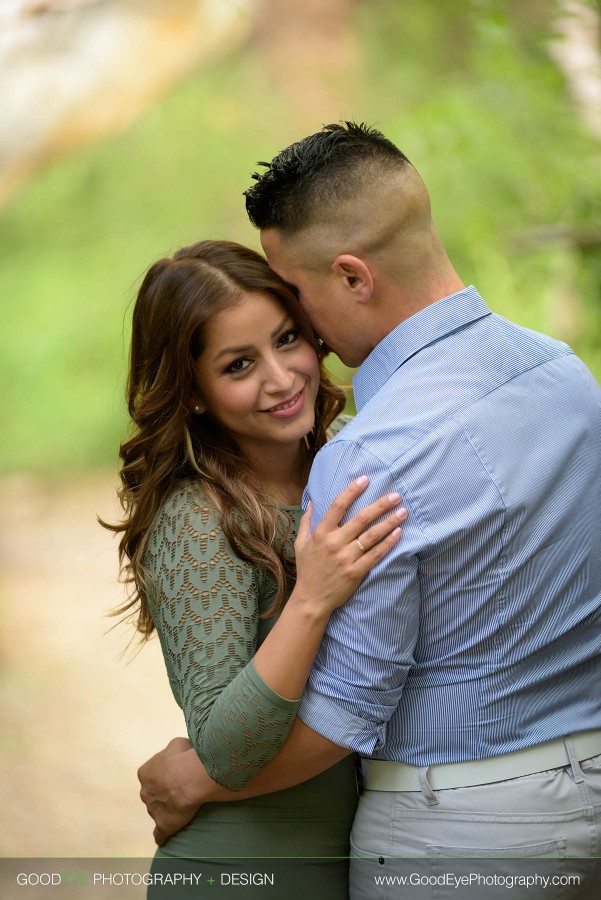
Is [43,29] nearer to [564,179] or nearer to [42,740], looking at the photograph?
[564,179]

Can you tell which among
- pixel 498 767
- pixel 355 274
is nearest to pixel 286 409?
pixel 355 274

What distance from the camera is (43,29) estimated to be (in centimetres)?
567


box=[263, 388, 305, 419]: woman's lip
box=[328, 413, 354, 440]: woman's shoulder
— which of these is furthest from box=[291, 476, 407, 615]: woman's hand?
box=[328, 413, 354, 440]: woman's shoulder

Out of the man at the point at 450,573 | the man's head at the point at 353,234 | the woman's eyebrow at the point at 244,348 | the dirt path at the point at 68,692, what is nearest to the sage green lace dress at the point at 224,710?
the man at the point at 450,573

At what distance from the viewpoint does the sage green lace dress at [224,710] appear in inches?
57.7

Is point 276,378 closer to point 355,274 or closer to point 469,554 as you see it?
point 355,274

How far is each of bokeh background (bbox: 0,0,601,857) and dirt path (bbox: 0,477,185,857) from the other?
14mm

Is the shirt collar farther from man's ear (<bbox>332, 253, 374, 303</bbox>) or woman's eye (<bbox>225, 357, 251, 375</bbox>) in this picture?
woman's eye (<bbox>225, 357, 251, 375</bbox>)

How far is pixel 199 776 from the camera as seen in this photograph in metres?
1.58

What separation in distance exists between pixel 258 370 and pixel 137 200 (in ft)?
18.3

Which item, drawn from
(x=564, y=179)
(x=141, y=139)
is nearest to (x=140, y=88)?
(x=141, y=139)

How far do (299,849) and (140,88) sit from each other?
5850 mm

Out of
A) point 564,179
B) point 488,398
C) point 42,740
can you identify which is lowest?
point 42,740

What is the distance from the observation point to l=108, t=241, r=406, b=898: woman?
1.39 m
